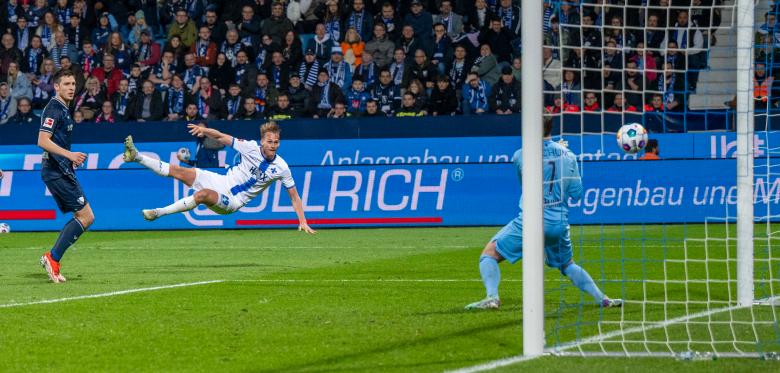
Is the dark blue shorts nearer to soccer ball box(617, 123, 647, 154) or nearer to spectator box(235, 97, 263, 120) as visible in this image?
soccer ball box(617, 123, 647, 154)

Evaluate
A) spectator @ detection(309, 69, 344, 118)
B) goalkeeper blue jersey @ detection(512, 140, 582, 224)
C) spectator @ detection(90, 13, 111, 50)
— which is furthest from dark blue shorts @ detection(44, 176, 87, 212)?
spectator @ detection(90, 13, 111, 50)

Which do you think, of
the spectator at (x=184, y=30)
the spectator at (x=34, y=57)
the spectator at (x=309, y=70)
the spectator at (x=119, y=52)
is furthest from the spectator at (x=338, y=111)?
the spectator at (x=34, y=57)

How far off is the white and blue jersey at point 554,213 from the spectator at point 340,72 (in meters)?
15.5

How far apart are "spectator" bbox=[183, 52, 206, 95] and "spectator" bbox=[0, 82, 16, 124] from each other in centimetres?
389

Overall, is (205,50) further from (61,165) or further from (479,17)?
(61,165)

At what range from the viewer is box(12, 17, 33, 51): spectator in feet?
92.1

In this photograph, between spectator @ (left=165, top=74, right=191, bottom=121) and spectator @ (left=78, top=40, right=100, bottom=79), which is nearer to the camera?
spectator @ (left=165, top=74, right=191, bottom=121)

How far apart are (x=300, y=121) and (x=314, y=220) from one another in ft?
10.2

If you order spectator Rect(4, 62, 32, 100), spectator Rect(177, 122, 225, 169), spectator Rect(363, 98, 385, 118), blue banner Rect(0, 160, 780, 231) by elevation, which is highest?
spectator Rect(4, 62, 32, 100)

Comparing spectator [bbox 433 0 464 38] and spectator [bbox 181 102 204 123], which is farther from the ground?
spectator [bbox 433 0 464 38]

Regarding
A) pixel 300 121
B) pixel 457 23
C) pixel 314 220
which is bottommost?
pixel 314 220

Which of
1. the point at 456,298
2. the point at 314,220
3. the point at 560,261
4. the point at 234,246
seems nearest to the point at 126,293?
the point at 456,298

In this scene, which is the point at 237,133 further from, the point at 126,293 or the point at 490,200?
the point at 126,293

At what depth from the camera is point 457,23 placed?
2477cm
